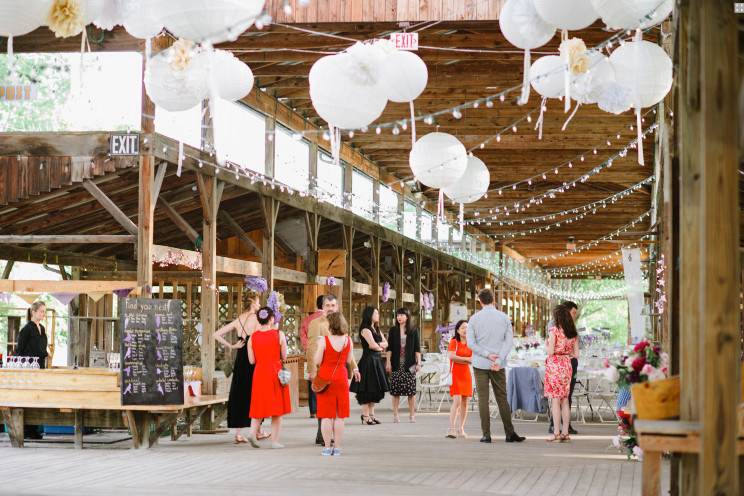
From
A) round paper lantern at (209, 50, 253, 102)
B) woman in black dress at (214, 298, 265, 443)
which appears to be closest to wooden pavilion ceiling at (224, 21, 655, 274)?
round paper lantern at (209, 50, 253, 102)

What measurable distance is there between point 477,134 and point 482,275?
47.6 feet

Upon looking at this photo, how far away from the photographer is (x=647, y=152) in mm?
17562

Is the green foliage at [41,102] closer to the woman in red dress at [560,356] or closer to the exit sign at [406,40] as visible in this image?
the exit sign at [406,40]

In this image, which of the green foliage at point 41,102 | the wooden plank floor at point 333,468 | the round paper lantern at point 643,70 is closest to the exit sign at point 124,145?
the green foliage at point 41,102

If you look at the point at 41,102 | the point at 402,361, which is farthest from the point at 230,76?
the point at 402,361

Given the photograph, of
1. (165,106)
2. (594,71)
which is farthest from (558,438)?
(165,106)

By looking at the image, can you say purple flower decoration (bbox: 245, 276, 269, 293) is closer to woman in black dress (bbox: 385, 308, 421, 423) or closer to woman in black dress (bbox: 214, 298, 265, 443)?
woman in black dress (bbox: 385, 308, 421, 423)

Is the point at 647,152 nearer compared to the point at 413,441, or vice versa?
the point at 413,441

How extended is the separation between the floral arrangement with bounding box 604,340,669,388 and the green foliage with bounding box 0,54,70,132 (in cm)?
690

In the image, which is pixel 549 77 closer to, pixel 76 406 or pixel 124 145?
pixel 124 145

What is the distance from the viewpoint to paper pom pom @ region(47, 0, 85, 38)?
504cm

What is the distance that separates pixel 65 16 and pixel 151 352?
452cm

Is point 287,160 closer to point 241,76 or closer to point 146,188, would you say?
point 146,188

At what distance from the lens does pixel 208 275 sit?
11617 millimetres
